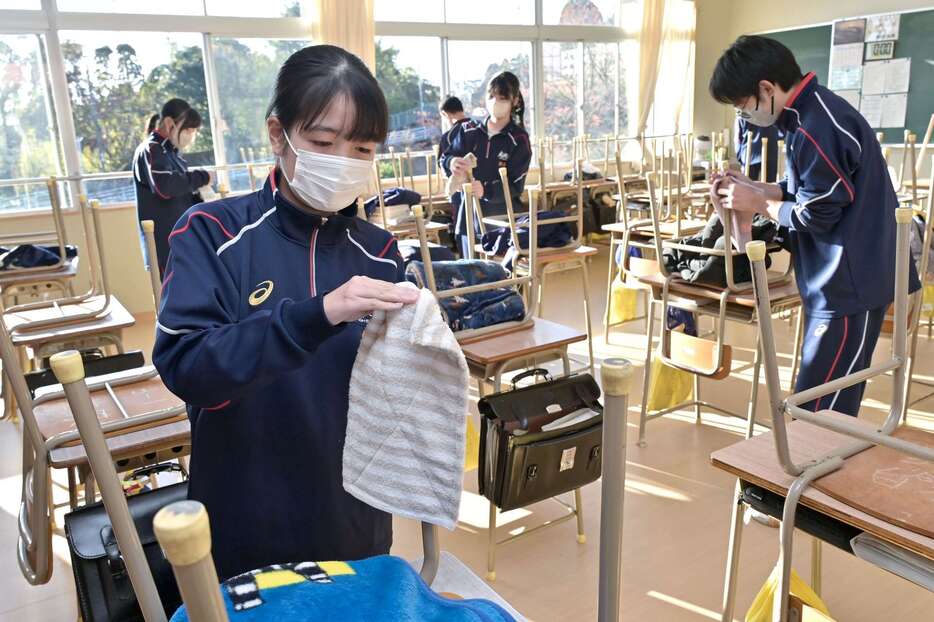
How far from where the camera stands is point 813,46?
24.6ft

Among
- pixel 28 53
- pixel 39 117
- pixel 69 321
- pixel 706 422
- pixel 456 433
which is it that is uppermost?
pixel 28 53

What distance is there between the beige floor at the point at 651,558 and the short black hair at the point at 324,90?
57.1 inches

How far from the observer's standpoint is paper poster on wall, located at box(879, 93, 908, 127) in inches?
269

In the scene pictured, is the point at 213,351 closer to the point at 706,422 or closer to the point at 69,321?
Result: the point at 69,321

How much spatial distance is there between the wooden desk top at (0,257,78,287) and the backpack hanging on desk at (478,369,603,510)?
2.40 metres

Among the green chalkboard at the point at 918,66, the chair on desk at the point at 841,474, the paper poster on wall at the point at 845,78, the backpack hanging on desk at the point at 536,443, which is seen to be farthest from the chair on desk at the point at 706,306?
the paper poster on wall at the point at 845,78

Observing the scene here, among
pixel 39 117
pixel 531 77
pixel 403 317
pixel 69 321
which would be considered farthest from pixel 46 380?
pixel 531 77

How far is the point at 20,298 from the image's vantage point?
4.59 m

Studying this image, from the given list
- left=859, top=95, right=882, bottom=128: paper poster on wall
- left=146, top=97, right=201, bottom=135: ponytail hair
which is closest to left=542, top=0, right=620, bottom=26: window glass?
left=859, top=95, right=882, bottom=128: paper poster on wall

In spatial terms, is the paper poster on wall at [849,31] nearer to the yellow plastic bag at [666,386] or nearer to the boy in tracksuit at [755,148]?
the boy in tracksuit at [755,148]

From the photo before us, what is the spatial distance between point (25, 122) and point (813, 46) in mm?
7475

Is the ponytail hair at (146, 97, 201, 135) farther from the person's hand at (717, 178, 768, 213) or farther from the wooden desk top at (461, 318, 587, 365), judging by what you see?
the person's hand at (717, 178, 768, 213)

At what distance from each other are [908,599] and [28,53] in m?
5.80

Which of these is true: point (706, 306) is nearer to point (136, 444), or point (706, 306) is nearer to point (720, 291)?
point (720, 291)
